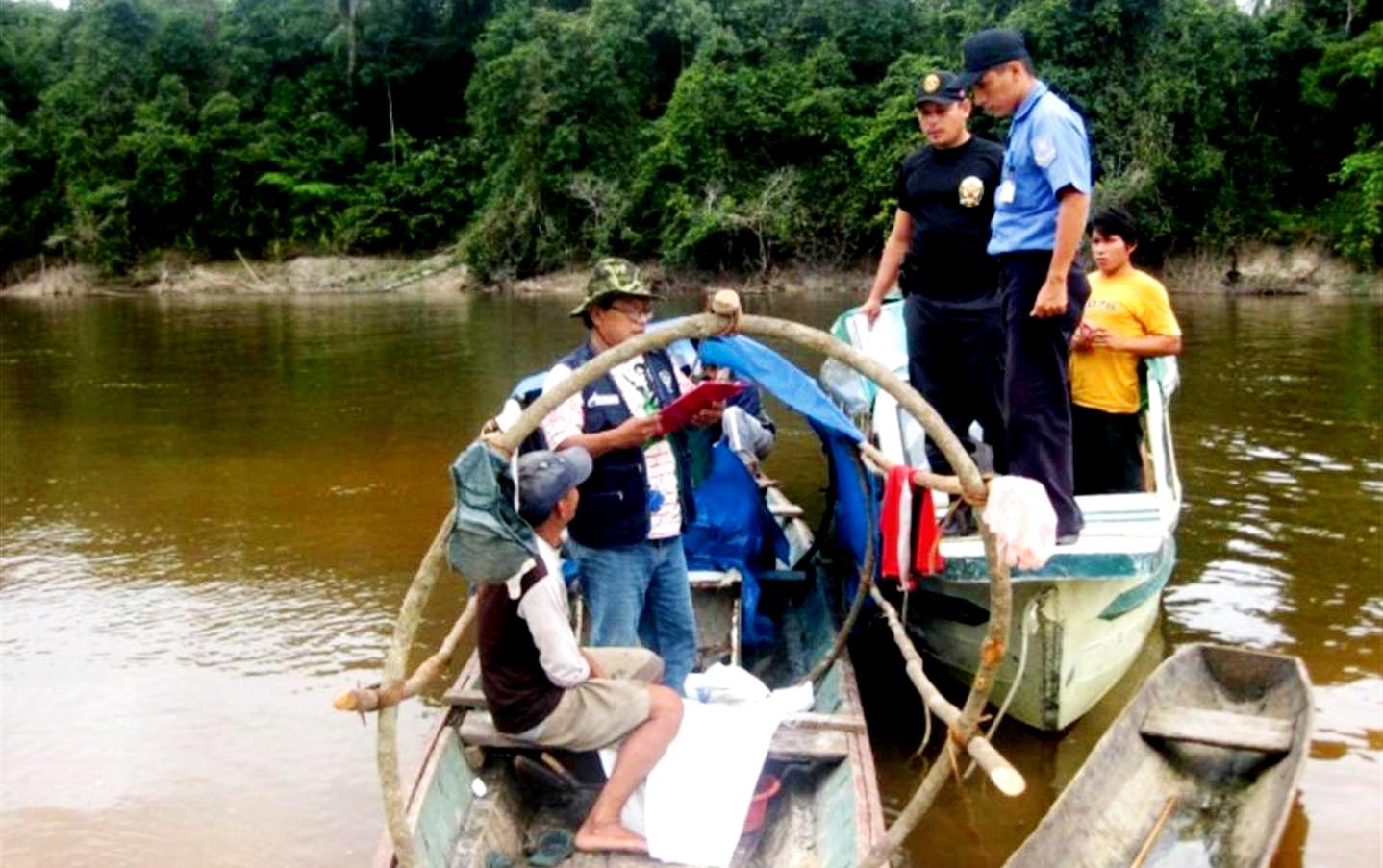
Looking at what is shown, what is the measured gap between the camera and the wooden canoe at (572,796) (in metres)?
3.75

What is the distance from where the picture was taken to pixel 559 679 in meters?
3.78

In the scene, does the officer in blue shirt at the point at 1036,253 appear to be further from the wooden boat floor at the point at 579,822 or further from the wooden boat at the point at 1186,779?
the wooden boat floor at the point at 579,822

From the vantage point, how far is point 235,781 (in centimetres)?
551

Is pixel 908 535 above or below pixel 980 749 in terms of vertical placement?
above

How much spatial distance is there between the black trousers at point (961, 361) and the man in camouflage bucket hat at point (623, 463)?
1593 mm

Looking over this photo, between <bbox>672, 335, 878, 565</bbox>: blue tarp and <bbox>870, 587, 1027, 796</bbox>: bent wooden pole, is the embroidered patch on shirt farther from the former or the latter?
<bbox>870, 587, 1027, 796</bbox>: bent wooden pole

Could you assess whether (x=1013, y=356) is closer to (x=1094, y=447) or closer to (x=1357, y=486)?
(x=1094, y=447)

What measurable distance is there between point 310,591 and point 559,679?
4824 mm

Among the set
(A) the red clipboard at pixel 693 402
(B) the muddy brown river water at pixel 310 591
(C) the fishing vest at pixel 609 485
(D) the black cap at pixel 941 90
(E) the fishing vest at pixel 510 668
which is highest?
(D) the black cap at pixel 941 90

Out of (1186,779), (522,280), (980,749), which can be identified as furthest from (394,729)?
(522,280)

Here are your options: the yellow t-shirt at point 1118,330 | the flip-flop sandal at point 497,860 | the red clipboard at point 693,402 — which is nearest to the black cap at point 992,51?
the yellow t-shirt at point 1118,330

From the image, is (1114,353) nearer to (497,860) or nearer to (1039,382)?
(1039,382)

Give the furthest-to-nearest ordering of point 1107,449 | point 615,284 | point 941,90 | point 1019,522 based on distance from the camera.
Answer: point 1107,449 → point 941,90 → point 615,284 → point 1019,522

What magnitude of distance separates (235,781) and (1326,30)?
33509 mm
